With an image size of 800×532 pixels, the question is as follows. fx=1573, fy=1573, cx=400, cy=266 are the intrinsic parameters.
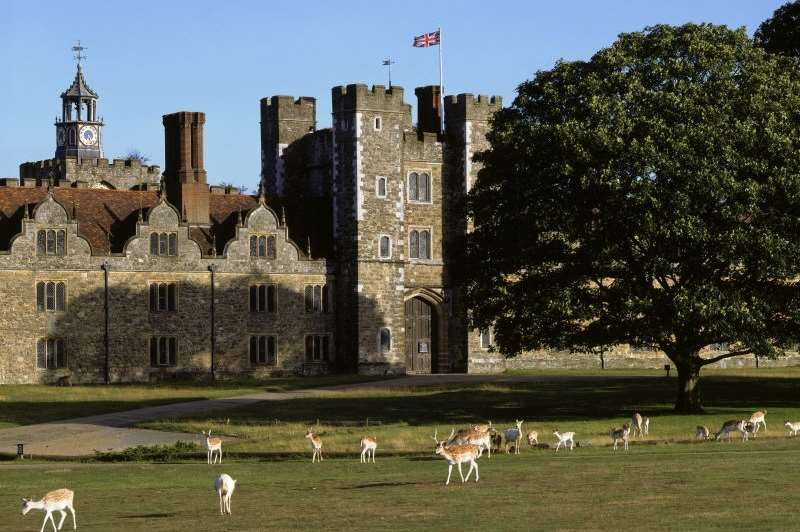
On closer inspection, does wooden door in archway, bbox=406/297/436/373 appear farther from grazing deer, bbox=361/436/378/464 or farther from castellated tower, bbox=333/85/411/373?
grazing deer, bbox=361/436/378/464

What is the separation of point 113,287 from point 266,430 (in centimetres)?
2867

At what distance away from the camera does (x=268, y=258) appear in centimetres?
8462

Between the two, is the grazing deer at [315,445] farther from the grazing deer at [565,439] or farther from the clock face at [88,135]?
the clock face at [88,135]

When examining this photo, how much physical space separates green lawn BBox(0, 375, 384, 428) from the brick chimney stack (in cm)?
1062

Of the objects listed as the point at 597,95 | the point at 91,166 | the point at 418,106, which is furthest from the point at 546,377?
the point at 91,166

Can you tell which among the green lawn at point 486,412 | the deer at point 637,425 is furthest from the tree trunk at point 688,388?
the deer at point 637,425

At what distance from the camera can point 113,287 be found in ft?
261

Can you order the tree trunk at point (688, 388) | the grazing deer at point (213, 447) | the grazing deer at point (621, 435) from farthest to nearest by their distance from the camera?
1. the tree trunk at point (688, 388)
2. the grazing deer at point (621, 435)
3. the grazing deer at point (213, 447)

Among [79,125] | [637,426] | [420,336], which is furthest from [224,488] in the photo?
[79,125]

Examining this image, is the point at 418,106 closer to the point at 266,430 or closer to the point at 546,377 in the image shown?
the point at 546,377

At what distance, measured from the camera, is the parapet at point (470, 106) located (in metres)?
88.6

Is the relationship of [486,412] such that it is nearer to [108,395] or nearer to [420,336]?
[108,395]

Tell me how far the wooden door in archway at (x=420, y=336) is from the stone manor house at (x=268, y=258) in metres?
0.10

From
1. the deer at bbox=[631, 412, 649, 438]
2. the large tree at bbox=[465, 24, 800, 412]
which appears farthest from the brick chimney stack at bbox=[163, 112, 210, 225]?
the deer at bbox=[631, 412, 649, 438]
